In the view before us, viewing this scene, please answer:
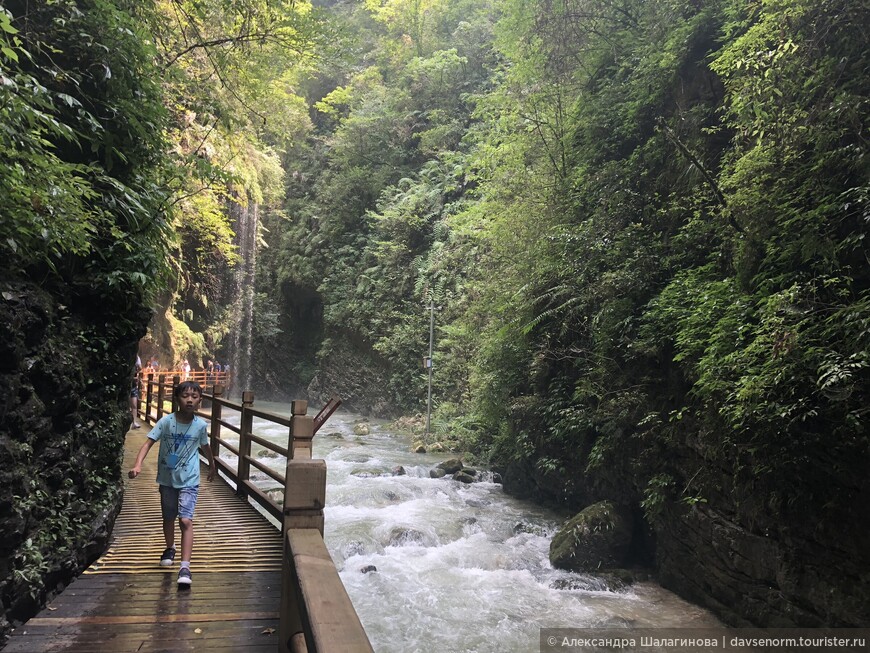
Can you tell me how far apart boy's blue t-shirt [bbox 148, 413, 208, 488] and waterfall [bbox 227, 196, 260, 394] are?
25.6 meters

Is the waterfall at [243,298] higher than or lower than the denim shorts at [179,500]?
higher

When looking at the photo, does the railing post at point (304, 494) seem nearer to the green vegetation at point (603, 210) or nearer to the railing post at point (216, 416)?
the green vegetation at point (603, 210)

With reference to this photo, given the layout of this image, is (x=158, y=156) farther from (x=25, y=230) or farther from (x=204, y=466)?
(x=204, y=466)

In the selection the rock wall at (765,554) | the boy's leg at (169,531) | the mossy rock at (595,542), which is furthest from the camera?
A: the mossy rock at (595,542)

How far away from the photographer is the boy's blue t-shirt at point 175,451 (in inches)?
155

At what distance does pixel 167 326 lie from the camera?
1875 cm

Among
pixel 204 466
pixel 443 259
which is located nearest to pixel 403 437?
pixel 443 259

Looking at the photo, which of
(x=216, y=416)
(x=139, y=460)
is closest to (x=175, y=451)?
(x=139, y=460)

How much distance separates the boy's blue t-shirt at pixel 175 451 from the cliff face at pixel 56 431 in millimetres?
690

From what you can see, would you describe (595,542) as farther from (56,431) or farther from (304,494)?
(56,431)

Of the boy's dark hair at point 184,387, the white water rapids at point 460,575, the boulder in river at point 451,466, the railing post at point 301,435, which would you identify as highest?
the boy's dark hair at point 184,387

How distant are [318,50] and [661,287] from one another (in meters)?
6.99

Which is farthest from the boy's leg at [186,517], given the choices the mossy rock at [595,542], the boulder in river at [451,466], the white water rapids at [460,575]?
the boulder in river at [451,466]

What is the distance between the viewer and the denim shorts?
393 centimetres
